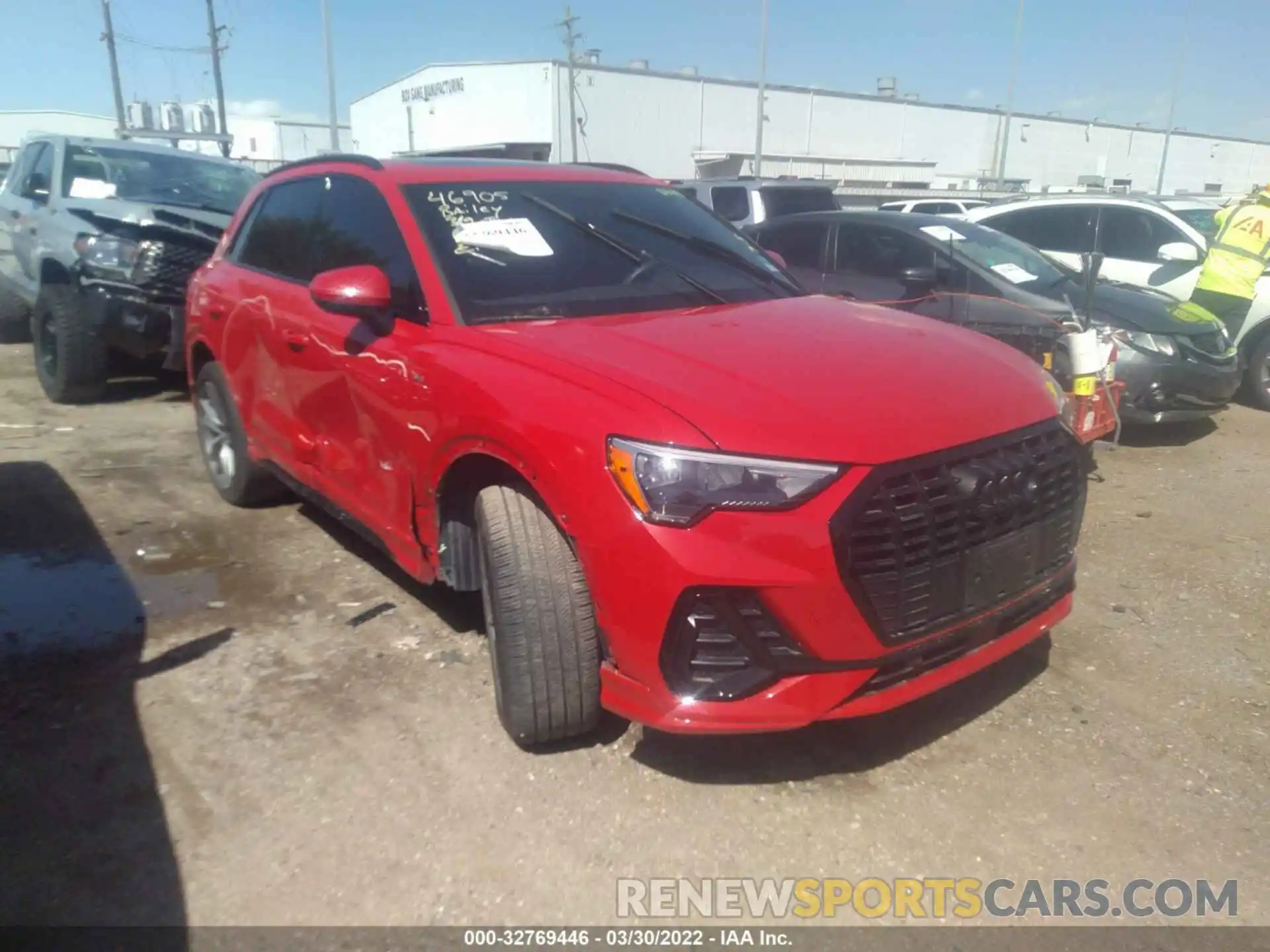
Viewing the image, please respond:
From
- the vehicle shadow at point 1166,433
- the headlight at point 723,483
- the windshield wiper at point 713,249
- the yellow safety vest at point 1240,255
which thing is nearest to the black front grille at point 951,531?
the headlight at point 723,483

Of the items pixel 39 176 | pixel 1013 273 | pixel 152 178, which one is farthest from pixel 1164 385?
pixel 39 176

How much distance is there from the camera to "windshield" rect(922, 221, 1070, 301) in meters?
6.15

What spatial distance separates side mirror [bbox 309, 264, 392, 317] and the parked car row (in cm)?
1

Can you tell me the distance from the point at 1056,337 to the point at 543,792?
3.35 m

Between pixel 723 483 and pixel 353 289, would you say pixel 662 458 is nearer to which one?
pixel 723 483

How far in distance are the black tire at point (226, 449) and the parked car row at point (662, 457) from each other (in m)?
1.01

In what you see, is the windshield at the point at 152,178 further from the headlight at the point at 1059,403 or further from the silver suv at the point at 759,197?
the headlight at the point at 1059,403

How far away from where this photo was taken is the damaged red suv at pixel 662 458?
2.26 meters

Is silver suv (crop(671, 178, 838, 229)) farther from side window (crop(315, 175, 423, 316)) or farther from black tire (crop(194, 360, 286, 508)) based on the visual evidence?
side window (crop(315, 175, 423, 316))

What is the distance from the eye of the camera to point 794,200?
11781 mm

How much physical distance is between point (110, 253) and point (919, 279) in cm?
513

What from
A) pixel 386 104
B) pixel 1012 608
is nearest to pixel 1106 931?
pixel 1012 608

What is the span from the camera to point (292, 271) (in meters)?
3.96

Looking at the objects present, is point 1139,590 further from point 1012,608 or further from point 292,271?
point 292,271
